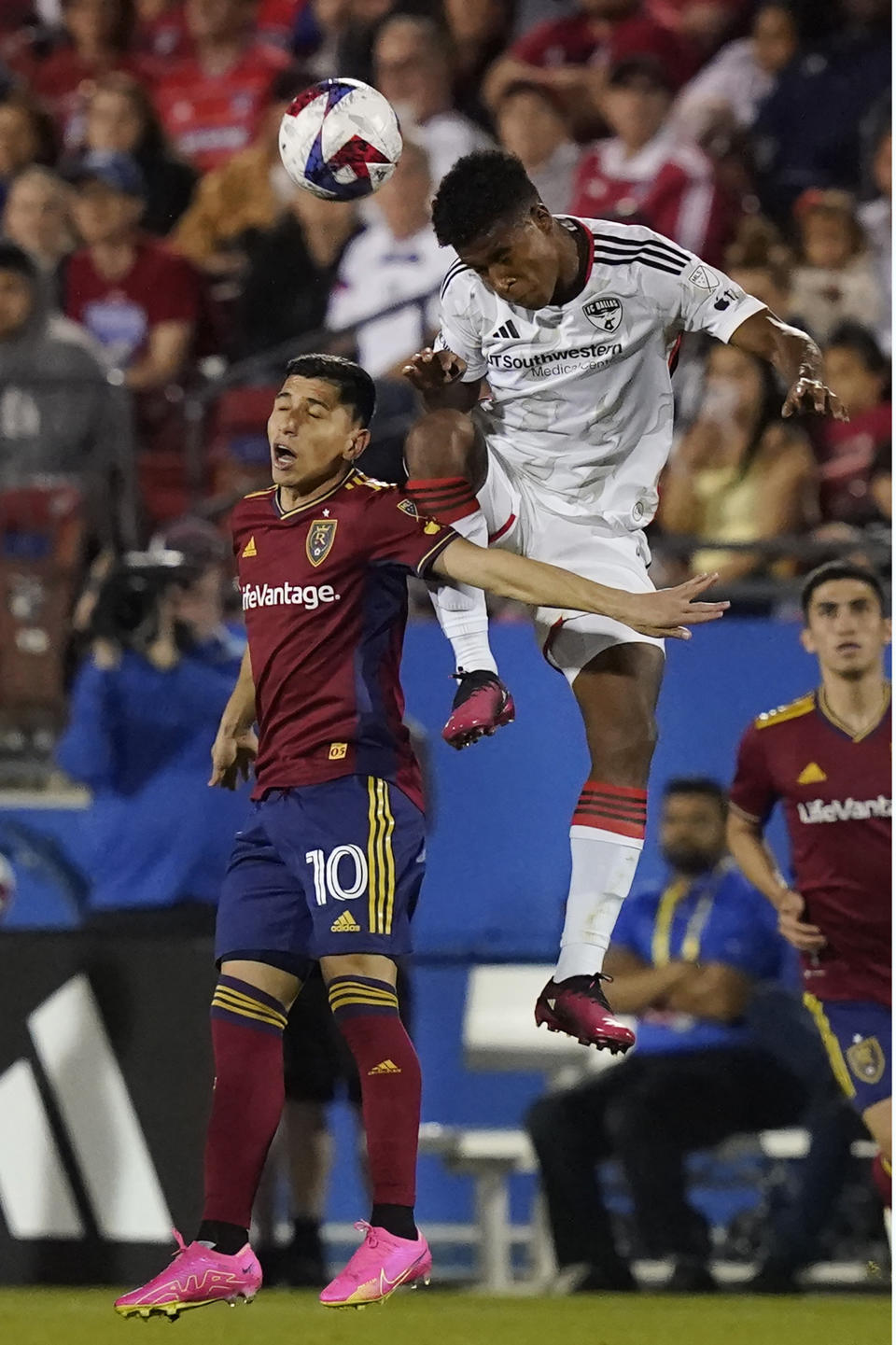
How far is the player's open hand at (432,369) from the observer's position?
4734mm

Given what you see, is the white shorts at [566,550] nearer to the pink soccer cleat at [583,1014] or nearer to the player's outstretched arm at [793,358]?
the player's outstretched arm at [793,358]

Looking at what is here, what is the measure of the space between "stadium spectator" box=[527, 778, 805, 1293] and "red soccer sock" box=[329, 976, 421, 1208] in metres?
2.57

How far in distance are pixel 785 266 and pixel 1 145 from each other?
4237 mm

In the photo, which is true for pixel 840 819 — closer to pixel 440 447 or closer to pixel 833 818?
pixel 833 818

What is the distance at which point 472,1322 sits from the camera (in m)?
5.80

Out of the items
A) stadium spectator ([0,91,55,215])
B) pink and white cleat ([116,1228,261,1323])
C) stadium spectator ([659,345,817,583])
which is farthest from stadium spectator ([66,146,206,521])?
pink and white cleat ([116,1228,261,1323])

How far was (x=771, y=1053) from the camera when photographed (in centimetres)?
701

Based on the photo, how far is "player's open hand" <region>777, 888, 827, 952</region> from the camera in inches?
243

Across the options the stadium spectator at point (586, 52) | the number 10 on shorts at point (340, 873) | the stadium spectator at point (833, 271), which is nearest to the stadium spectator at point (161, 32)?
the stadium spectator at point (586, 52)

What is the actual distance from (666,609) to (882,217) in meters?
4.85

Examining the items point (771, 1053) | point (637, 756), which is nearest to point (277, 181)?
point (771, 1053)

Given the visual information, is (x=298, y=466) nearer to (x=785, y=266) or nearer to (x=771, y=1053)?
(x=771, y=1053)

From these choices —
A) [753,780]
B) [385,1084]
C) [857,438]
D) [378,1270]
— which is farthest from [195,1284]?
[857,438]

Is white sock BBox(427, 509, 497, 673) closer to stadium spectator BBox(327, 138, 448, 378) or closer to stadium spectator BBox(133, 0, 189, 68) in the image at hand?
stadium spectator BBox(327, 138, 448, 378)
